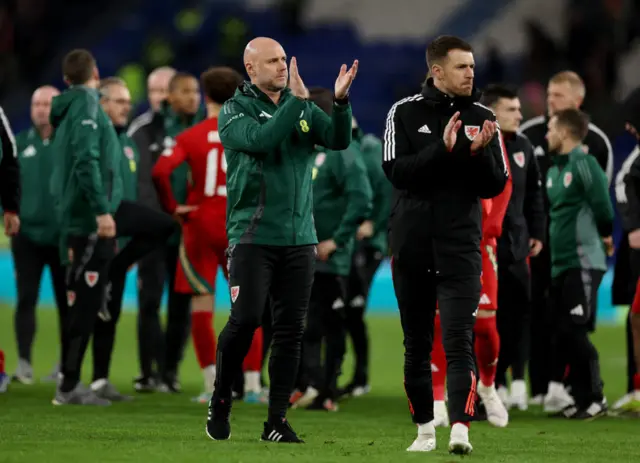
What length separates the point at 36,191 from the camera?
12062 millimetres

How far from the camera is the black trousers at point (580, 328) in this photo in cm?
936

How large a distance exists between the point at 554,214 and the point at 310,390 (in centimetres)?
216

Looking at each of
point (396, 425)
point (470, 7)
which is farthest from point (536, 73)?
point (396, 425)

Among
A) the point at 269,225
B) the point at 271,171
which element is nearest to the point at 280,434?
the point at 269,225

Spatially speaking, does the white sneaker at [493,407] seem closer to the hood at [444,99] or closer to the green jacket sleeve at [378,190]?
the hood at [444,99]

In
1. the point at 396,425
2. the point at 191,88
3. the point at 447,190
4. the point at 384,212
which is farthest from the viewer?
the point at 384,212

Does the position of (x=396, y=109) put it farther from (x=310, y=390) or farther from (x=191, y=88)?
(x=191, y=88)

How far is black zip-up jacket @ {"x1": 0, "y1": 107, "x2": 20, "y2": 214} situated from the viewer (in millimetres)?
9508

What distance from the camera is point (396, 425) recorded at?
866 centimetres

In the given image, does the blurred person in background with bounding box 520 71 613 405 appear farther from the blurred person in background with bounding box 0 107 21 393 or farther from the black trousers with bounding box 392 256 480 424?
the blurred person in background with bounding box 0 107 21 393

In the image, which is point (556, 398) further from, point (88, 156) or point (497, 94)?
point (88, 156)

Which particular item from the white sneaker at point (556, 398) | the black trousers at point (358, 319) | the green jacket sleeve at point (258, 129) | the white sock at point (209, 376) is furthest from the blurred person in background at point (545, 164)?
the green jacket sleeve at point (258, 129)

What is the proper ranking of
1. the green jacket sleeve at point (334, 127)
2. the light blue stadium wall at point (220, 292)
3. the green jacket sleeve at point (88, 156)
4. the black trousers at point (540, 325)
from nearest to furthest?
1. the green jacket sleeve at point (334, 127)
2. the green jacket sleeve at point (88, 156)
3. the black trousers at point (540, 325)
4. the light blue stadium wall at point (220, 292)

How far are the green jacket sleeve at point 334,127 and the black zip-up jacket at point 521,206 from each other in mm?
2604
